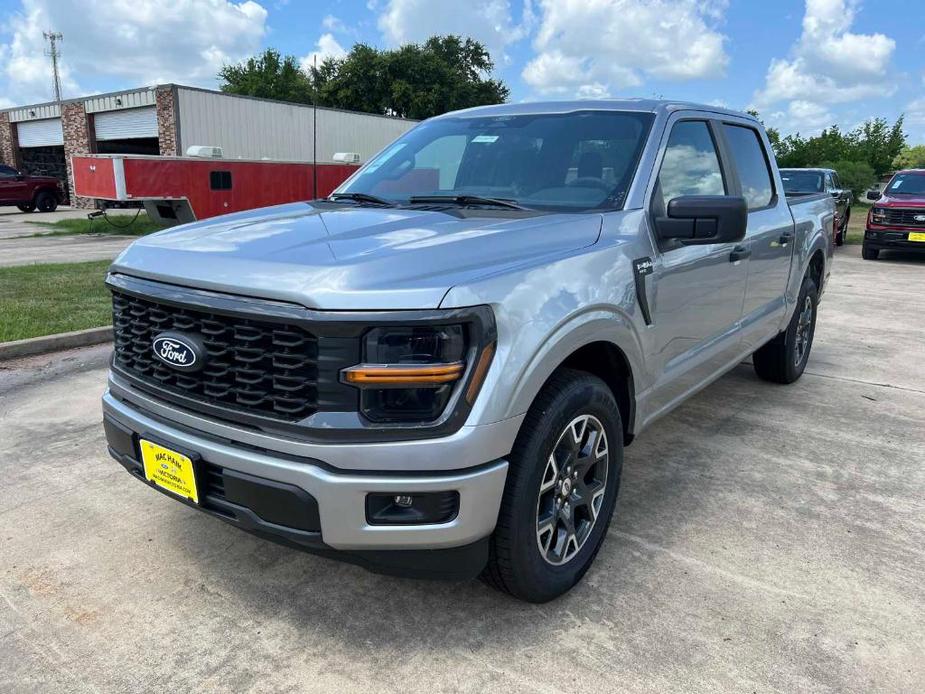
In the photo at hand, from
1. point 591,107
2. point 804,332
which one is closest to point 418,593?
point 591,107

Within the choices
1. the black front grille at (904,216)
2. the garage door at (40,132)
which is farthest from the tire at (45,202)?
the black front grille at (904,216)

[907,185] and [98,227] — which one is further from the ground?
[907,185]

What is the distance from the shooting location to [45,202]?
2517 cm

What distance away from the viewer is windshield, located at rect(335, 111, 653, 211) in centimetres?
318

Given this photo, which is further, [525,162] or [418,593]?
[525,162]

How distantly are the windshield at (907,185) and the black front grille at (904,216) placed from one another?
1.88ft

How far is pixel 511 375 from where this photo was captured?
2.20m

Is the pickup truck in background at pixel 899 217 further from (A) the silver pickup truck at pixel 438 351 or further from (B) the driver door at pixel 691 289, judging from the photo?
(A) the silver pickup truck at pixel 438 351

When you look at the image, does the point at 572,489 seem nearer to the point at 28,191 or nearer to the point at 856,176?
the point at 28,191

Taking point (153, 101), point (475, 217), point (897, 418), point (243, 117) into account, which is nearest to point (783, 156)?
point (243, 117)

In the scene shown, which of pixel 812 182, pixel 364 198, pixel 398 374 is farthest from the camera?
pixel 812 182

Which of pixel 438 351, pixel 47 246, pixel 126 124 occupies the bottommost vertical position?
pixel 47 246

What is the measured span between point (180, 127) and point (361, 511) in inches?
906

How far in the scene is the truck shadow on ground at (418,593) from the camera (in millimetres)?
2533
